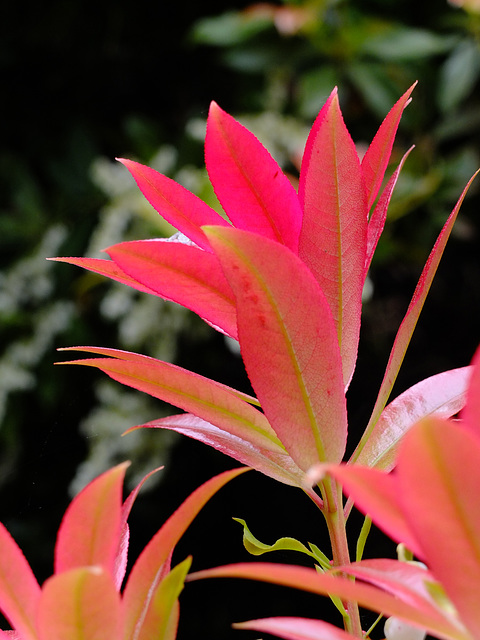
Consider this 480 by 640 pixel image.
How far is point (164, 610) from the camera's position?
0.76 feet

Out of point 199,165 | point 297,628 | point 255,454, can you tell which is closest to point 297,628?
point 297,628

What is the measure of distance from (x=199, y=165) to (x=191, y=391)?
3.66ft

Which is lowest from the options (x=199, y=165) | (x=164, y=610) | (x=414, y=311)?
(x=164, y=610)

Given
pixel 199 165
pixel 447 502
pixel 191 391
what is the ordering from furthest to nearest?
pixel 199 165, pixel 191 391, pixel 447 502

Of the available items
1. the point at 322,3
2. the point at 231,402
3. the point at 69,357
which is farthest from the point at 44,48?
the point at 231,402

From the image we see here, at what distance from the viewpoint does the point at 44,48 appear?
57.4 inches

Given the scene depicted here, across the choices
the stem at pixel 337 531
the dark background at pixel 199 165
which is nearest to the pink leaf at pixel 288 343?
the stem at pixel 337 531

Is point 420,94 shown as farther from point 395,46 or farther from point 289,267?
point 289,267

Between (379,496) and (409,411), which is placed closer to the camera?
(379,496)

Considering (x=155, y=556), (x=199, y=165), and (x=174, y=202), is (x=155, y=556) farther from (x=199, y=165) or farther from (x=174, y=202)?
(x=199, y=165)

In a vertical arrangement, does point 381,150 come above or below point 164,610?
above

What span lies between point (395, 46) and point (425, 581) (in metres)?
1.21

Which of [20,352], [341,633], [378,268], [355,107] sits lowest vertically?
[341,633]

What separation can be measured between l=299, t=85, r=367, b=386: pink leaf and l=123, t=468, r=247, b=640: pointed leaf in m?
0.09
